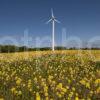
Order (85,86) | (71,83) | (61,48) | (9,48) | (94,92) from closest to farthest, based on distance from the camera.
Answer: (94,92) → (85,86) → (71,83) → (61,48) → (9,48)

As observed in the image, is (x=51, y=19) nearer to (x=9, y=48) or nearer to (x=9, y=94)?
(x=9, y=48)

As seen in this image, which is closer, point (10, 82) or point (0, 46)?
point (10, 82)

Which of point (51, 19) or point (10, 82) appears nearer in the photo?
point (10, 82)

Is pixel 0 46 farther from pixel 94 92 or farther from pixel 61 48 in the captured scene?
pixel 94 92

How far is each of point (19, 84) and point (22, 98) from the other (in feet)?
5.48

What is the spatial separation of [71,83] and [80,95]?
6.23 ft

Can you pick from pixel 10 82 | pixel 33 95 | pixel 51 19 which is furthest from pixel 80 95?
pixel 51 19

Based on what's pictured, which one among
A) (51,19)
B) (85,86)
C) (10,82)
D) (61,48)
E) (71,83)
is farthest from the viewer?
(61,48)

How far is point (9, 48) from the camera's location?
5334 centimetres

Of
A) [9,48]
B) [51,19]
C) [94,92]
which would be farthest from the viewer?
[9,48]

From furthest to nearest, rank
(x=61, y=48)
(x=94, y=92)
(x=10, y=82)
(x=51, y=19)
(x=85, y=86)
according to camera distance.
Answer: (x=61, y=48) → (x=51, y=19) → (x=10, y=82) → (x=85, y=86) → (x=94, y=92)

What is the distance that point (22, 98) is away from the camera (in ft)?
28.8

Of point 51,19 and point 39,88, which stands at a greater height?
point 51,19

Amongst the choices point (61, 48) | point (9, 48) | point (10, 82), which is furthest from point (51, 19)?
point (10, 82)
